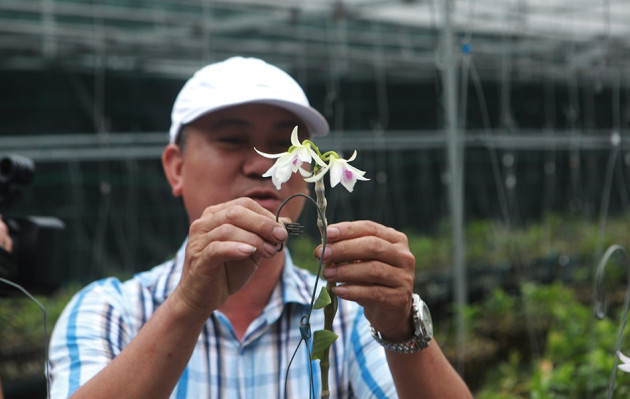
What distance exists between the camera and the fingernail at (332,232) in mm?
731

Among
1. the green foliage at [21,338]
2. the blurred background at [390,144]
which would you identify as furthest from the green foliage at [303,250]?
the green foliage at [21,338]

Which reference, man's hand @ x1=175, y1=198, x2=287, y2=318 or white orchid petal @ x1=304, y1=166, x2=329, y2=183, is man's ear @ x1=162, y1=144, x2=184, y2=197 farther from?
white orchid petal @ x1=304, y1=166, x2=329, y2=183

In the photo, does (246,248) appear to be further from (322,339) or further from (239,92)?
(239,92)

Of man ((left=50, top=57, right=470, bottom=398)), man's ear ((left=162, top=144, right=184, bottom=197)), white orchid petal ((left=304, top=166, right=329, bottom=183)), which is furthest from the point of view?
man's ear ((left=162, top=144, right=184, bottom=197))

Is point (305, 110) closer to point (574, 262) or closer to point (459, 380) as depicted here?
point (459, 380)

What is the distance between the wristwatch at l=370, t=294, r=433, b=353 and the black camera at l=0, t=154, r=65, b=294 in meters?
0.82

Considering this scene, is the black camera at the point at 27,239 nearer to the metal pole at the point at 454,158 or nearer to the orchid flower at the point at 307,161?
the orchid flower at the point at 307,161

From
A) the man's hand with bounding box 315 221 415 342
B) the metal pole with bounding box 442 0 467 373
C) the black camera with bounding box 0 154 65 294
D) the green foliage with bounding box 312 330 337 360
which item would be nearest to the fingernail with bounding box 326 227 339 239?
the man's hand with bounding box 315 221 415 342

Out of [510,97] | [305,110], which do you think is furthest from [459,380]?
[510,97]

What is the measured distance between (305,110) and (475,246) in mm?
4799

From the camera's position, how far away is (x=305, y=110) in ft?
3.39

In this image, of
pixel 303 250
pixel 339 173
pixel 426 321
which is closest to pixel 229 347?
pixel 426 321

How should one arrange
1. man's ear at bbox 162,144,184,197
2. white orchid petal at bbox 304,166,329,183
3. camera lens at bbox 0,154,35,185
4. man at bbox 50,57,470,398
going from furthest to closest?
camera lens at bbox 0,154,35,185, man's ear at bbox 162,144,184,197, man at bbox 50,57,470,398, white orchid petal at bbox 304,166,329,183

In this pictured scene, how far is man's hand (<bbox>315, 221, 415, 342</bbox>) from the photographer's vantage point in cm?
74
